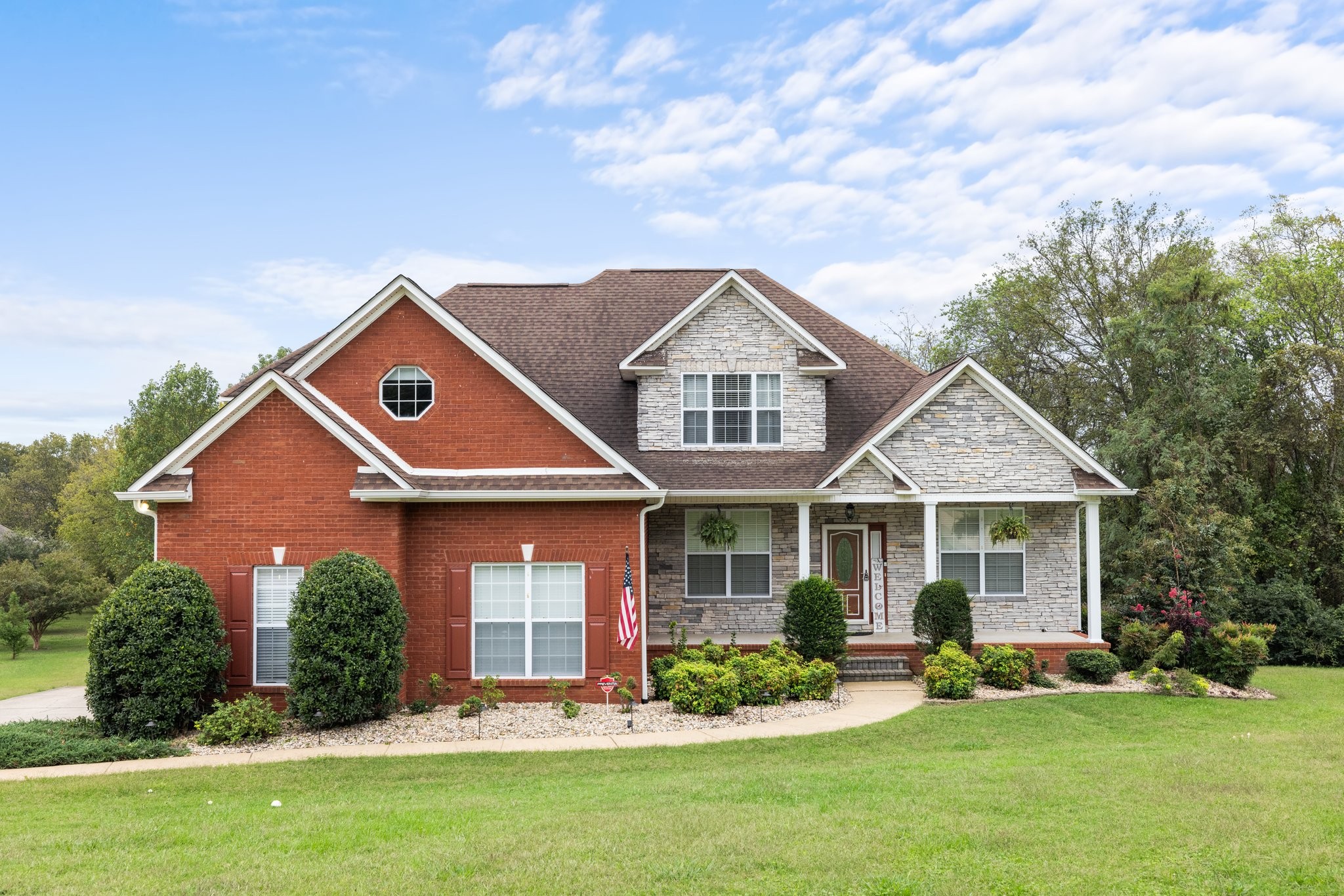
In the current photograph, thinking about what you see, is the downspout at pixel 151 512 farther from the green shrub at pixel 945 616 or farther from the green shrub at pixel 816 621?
the green shrub at pixel 945 616

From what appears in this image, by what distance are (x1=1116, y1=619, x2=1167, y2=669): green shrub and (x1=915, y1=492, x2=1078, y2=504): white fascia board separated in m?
2.61

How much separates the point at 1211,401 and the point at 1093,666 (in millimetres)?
11601

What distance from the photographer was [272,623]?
13.0 m

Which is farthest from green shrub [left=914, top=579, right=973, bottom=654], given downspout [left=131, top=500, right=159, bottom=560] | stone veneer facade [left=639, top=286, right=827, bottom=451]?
downspout [left=131, top=500, right=159, bottom=560]

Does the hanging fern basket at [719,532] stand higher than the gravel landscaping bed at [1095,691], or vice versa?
the hanging fern basket at [719,532]

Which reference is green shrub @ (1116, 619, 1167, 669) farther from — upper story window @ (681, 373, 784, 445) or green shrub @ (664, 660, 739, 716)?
green shrub @ (664, 660, 739, 716)

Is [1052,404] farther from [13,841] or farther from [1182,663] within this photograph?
[13,841]

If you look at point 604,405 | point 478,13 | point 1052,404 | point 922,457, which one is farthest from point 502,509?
point 1052,404

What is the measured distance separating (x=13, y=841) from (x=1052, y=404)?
29.1 meters

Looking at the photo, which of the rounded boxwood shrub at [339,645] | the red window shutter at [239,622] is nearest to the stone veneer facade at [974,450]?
the rounded boxwood shrub at [339,645]

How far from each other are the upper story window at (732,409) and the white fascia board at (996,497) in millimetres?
3285

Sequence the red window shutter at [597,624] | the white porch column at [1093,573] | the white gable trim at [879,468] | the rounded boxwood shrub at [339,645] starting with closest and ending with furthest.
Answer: the rounded boxwood shrub at [339,645] → the red window shutter at [597,624] → the white gable trim at [879,468] → the white porch column at [1093,573]

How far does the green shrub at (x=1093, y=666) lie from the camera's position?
15.5 meters

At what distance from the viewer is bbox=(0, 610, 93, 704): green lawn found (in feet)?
60.8
